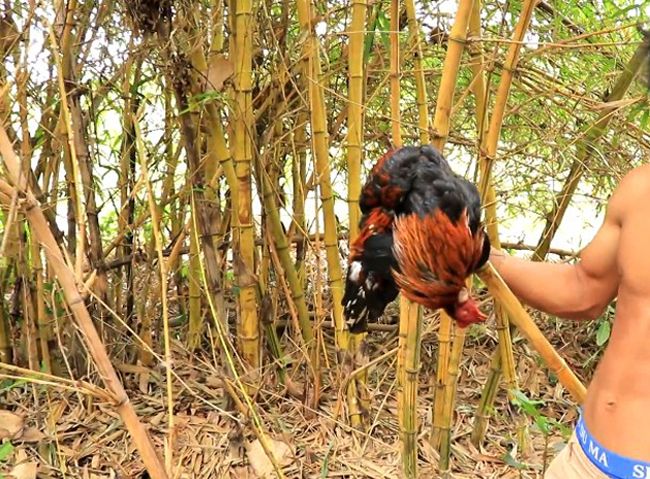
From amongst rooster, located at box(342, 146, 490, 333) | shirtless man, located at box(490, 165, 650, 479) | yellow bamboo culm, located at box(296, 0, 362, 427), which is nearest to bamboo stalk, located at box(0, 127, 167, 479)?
rooster, located at box(342, 146, 490, 333)

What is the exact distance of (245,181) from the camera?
1.43 meters

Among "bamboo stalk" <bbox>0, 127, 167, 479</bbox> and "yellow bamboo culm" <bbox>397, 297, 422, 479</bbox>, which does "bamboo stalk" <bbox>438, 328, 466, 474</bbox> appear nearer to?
"yellow bamboo culm" <bbox>397, 297, 422, 479</bbox>

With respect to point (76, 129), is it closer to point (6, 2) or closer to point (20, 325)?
point (6, 2)

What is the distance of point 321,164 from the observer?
145cm

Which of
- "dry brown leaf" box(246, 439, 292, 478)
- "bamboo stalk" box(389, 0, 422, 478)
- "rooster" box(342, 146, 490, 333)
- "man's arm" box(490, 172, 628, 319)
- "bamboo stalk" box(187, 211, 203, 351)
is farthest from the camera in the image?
"bamboo stalk" box(187, 211, 203, 351)

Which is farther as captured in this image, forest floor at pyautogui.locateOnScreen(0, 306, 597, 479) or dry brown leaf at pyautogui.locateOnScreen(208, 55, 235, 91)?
forest floor at pyautogui.locateOnScreen(0, 306, 597, 479)

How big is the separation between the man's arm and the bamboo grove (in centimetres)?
21

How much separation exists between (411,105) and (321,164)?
0.49 metres

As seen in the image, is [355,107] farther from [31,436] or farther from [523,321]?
[31,436]

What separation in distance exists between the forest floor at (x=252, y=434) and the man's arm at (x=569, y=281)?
45 centimetres

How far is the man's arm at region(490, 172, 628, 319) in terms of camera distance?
1020mm

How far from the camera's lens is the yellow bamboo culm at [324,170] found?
1347 millimetres

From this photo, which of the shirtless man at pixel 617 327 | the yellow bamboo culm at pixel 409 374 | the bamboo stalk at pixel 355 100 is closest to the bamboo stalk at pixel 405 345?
the yellow bamboo culm at pixel 409 374

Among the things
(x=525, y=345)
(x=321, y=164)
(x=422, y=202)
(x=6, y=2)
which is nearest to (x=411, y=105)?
(x=321, y=164)
